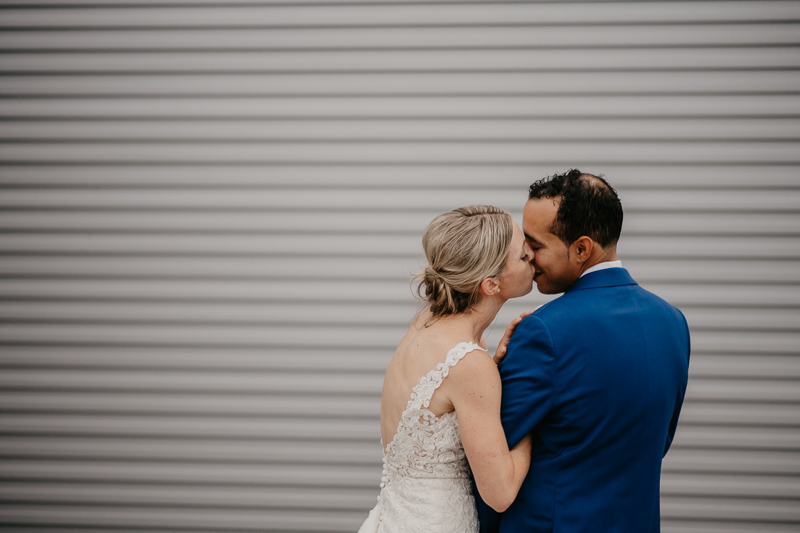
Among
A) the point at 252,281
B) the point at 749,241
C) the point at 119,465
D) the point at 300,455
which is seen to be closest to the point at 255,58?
the point at 252,281

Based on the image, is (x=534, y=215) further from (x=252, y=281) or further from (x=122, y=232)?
(x=122, y=232)

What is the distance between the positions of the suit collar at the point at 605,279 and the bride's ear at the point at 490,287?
0.27m

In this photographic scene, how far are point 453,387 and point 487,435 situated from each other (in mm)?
183

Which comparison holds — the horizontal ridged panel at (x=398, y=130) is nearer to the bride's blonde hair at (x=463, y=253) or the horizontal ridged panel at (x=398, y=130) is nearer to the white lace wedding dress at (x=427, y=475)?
the bride's blonde hair at (x=463, y=253)

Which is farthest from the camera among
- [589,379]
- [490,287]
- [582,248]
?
[490,287]

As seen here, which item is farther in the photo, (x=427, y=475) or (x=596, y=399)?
(x=427, y=475)

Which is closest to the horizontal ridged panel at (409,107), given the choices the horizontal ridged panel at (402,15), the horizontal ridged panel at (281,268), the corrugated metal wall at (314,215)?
the corrugated metal wall at (314,215)

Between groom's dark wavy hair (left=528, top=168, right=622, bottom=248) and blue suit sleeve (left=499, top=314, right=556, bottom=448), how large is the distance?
1.06 ft

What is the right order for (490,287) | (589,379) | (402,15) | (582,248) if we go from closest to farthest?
(589,379) → (582,248) → (490,287) → (402,15)

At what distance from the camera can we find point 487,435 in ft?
4.61

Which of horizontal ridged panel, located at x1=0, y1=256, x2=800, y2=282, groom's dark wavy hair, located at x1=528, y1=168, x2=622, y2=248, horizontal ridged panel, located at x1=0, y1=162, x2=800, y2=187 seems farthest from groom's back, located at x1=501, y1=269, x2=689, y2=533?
horizontal ridged panel, located at x1=0, y1=162, x2=800, y2=187

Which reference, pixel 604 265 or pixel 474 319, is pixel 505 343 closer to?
pixel 474 319

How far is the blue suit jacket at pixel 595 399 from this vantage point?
4.42ft

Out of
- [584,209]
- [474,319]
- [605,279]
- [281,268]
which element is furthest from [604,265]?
[281,268]
